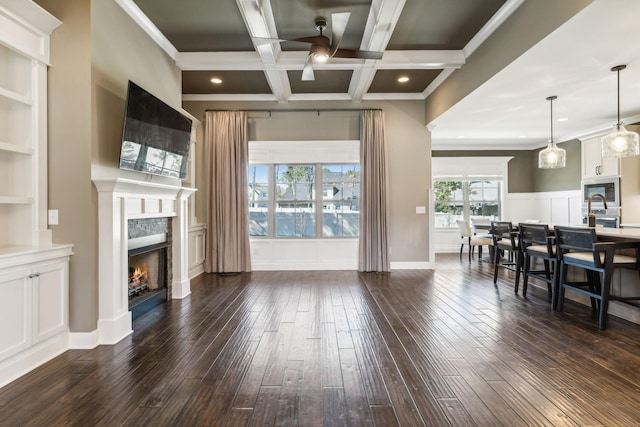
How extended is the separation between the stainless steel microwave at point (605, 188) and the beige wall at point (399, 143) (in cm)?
338

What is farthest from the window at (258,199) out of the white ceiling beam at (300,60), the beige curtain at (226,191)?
the white ceiling beam at (300,60)

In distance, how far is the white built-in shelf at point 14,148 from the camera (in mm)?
2279

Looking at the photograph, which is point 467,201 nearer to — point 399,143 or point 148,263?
point 399,143

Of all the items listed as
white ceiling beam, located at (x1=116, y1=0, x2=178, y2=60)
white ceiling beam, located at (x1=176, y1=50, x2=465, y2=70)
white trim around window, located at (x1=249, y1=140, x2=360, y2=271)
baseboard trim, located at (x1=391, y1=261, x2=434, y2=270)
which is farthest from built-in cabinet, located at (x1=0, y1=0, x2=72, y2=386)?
baseboard trim, located at (x1=391, y1=261, x2=434, y2=270)

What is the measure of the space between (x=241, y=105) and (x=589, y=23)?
190 inches

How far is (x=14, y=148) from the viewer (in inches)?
93.4

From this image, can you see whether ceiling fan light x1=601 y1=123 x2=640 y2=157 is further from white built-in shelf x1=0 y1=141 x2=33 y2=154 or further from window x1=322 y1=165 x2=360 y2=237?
white built-in shelf x1=0 y1=141 x2=33 y2=154

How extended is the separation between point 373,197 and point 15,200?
4567 mm

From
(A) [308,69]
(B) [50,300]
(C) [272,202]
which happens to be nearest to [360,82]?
(A) [308,69]

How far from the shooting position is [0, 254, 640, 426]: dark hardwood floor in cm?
178

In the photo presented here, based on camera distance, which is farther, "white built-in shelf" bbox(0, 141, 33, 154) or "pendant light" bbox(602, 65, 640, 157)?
"pendant light" bbox(602, 65, 640, 157)

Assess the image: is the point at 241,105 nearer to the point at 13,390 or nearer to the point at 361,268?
the point at 361,268

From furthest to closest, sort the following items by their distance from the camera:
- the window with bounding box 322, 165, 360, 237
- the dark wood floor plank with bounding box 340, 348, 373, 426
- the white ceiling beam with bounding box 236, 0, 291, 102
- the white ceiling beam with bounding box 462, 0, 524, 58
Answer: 1. the window with bounding box 322, 165, 360, 237
2. the white ceiling beam with bounding box 462, 0, 524, 58
3. the white ceiling beam with bounding box 236, 0, 291, 102
4. the dark wood floor plank with bounding box 340, 348, 373, 426

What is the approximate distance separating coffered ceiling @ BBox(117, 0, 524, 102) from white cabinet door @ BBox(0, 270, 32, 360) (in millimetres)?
2725
